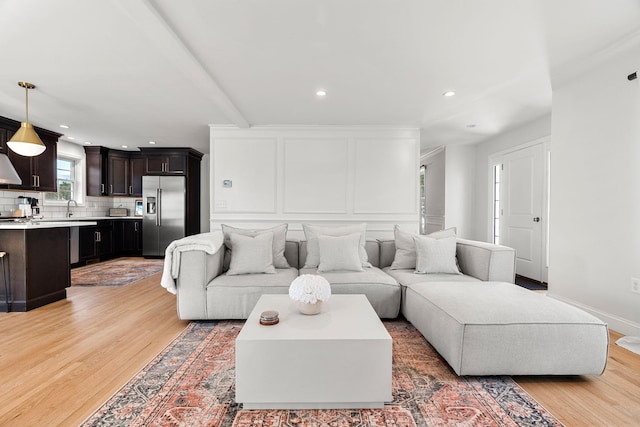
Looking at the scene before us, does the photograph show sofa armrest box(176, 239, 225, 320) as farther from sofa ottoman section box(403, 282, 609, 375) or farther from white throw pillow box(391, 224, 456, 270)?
sofa ottoman section box(403, 282, 609, 375)

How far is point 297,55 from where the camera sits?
8.34ft

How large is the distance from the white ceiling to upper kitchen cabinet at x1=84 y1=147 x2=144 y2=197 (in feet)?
7.68

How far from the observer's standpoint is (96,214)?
6.57 meters

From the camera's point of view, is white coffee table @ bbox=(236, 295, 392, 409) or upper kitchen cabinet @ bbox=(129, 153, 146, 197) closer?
white coffee table @ bbox=(236, 295, 392, 409)

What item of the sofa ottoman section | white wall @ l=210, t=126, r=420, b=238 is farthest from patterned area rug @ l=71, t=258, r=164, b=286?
the sofa ottoman section

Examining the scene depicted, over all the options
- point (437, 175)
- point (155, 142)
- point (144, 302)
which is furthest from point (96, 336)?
point (437, 175)

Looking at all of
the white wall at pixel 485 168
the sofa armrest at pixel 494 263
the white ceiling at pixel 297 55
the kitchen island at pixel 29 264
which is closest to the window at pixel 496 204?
the white wall at pixel 485 168

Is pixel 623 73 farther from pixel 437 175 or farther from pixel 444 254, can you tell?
pixel 437 175

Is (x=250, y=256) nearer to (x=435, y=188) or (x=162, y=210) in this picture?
(x=162, y=210)

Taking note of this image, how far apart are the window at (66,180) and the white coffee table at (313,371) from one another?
624 cm

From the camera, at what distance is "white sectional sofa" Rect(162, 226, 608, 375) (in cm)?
178

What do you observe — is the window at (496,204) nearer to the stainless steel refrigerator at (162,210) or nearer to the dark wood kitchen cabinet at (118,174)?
the stainless steel refrigerator at (162,210)

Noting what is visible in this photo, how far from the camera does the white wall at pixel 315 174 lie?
455cm

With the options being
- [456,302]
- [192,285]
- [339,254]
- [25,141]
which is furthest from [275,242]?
[25,141]
